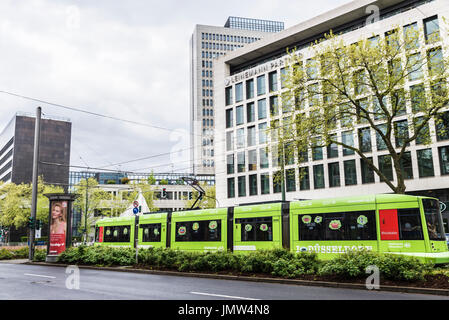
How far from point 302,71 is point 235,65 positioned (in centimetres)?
3544

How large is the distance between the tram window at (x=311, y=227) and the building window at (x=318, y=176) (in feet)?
79.0

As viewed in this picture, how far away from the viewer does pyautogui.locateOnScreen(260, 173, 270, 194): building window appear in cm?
4650

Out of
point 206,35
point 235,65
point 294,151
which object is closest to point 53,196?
point 294,151

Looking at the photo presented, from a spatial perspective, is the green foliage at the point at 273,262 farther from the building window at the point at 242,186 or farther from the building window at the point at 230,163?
the building window at the point at 230,163

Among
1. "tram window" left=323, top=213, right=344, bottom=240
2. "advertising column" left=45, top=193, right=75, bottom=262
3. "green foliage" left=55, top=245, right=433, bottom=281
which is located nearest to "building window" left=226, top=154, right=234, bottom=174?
"advertising column" left=45, top=193, right=75, bottom=262

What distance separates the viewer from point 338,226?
17.6 m

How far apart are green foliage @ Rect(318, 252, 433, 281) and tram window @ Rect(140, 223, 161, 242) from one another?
569 inches

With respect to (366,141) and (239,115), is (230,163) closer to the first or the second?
(239,115)

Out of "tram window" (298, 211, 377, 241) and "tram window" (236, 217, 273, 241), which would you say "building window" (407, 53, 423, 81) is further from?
"tram window" (236, 217, 273, 241)

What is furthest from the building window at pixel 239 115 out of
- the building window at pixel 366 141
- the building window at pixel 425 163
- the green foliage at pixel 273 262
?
the green foliage at pixel 273 262

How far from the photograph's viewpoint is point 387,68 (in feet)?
66.8

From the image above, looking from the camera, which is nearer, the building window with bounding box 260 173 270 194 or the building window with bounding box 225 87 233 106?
the building window with bounding box 260 173 270 194
